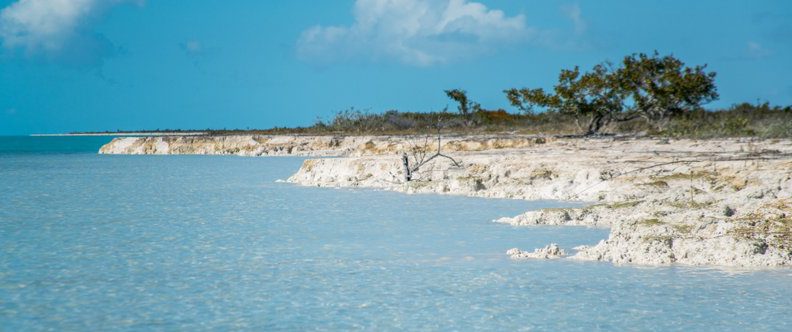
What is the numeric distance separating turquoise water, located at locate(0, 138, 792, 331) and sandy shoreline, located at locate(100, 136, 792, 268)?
57 cm

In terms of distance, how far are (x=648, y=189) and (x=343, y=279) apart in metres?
8.87

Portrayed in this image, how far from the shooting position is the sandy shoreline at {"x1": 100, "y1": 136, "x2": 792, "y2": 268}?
10.4m

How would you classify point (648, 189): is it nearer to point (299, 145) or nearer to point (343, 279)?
point (343, 279)

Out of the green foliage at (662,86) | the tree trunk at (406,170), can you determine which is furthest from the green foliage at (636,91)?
the tree trunk at (406,170)

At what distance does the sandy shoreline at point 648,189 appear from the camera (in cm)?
1045

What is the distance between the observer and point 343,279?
392 inches

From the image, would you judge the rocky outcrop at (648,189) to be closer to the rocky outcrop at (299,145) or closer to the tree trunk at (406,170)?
the tree trunk at (406,170)

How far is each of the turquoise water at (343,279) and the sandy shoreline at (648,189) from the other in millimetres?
568

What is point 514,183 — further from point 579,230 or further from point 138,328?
point 138,328

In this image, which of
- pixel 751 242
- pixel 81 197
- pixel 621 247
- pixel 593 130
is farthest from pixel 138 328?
pixel 593 130

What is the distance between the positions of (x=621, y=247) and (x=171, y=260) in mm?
5543

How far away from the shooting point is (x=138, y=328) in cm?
770

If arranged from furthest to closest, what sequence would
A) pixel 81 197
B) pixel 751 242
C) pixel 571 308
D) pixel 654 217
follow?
pixel 81 197 → pixel 654 217 → pixel 751 242 → pixel 571 308

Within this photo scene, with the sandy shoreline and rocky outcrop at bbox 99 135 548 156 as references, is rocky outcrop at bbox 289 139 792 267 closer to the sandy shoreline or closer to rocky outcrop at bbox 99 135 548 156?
the sandy shoreline
